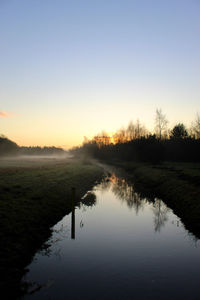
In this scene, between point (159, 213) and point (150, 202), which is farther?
point (150, 202)

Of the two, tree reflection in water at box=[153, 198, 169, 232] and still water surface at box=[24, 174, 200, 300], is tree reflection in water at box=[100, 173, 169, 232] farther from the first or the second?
still water surface at box=[24, 174, 200, 300]

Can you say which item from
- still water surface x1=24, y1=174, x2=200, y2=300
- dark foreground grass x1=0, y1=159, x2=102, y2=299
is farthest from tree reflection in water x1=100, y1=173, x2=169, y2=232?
dark foreground grass x1=0, y1=159, x2=102, y2=299

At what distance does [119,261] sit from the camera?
10.3 m

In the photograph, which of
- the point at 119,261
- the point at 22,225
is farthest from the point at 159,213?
the point at 22,225

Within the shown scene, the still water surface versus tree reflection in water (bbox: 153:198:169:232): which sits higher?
the still water surface

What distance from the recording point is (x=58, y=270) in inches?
373

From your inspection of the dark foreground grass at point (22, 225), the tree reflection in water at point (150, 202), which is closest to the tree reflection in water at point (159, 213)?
the tree reflection in water at point (150, 202)

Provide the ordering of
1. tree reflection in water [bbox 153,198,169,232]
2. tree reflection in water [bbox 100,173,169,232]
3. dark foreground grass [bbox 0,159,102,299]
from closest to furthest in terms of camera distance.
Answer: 1. dark foreground grass [bbox 0,159,102,299]
2. tree reflection in water [bbox 153,198,169,232]
3. tree reflection in water [bbox 100,173,169,232]

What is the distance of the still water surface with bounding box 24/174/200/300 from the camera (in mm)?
7949

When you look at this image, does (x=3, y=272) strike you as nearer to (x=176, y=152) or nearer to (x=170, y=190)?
(x=170, y=190)

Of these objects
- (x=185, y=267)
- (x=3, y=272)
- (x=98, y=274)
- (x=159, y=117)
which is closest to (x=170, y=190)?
(x=185, y=267)

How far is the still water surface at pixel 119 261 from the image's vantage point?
7.95m

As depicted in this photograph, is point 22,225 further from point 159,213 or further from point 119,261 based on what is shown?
point 159,213

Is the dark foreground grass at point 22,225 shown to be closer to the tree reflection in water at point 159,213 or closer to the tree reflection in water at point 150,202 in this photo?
the tree reflection in water at point 150,202
